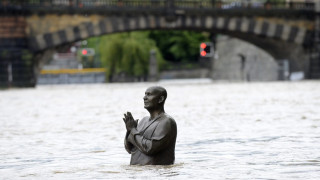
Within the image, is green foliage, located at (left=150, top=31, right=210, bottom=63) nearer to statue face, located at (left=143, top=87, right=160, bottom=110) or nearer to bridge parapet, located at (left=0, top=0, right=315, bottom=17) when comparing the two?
bridge parapet, located at (left=0, top=0, right=315, bottom=17)

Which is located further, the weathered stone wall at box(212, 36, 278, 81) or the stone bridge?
the weathered stone wall at box(212, 36, 278, 81)

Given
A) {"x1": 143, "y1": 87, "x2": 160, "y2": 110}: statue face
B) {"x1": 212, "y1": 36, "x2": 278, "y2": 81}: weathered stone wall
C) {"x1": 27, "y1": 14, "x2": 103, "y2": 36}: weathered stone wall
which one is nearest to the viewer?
{"x1": 143, "y1": 87, "x2": 160, "y2": 110}: statue face

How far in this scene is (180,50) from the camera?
7406 centimetres

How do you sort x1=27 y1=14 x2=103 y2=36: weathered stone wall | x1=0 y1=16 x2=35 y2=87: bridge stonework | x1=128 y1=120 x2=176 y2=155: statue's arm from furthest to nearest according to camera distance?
x1=27 y1=14 x2=103 y2=36: weathered stone wall → x1=0 y1=16 x2=35 y2=87: bridge stonework → x1=128 y1=120 x2=176 y2=155: statue's arm

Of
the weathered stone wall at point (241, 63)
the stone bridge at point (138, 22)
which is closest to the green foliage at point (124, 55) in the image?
the weathered stone wall at point (241, 63)

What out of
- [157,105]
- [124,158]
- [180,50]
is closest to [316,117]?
[124,158]

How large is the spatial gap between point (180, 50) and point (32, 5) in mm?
33305

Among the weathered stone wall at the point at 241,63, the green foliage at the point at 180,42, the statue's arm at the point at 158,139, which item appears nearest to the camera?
the statue's arm at the point at 158,139

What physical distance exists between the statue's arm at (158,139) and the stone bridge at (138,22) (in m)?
33.2

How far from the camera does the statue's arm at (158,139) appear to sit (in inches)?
305

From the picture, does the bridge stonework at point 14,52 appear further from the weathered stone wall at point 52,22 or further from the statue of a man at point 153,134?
the statue of a man at point 153,134

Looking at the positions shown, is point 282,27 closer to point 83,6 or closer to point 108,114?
point 83,6

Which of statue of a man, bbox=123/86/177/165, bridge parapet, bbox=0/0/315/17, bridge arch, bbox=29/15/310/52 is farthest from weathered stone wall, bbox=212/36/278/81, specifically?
statue of a man, bbox=123/86/177/165

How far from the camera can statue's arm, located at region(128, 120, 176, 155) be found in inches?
305
